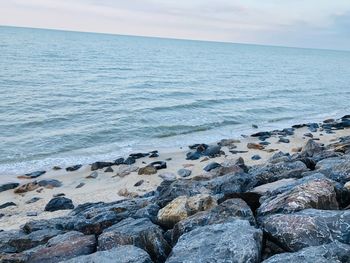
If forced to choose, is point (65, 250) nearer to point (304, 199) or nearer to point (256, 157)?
point (304, 199)

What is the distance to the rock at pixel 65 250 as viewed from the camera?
20.6 feet

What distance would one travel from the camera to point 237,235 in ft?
17.1

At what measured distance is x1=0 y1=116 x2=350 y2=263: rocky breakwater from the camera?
502 cm

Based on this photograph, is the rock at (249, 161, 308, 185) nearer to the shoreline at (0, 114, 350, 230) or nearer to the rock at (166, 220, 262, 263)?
the shoreline at (0, 114, 350, 230)

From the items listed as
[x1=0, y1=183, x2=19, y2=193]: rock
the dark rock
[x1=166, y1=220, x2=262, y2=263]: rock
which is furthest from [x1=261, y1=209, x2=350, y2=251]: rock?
the dark rock

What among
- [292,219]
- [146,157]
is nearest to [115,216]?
[292,219]

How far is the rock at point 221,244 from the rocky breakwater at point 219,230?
11 mm

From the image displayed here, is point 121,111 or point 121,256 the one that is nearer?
point 121,256

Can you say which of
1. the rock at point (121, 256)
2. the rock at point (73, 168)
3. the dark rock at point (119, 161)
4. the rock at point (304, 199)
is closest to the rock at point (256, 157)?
the dark rock at point (119, 161)

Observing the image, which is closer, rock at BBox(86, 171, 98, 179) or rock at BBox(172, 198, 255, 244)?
rock at BBox(172, 198, 255, 244)

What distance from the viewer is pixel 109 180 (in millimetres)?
14977

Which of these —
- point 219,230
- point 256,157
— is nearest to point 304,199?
point 219,230

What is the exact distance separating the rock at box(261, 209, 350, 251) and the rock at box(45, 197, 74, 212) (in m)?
8.02

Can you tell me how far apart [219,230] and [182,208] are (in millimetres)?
1828
